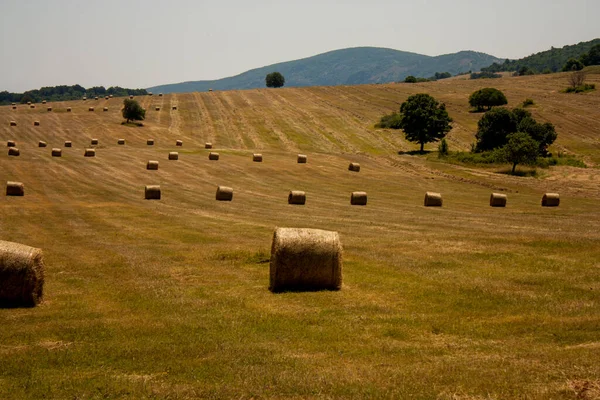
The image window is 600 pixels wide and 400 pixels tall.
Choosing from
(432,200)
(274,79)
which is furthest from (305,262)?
(274,79)

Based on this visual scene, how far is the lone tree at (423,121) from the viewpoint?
77875 millimetres

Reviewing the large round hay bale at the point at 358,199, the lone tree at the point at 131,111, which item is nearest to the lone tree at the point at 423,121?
the lone tree at the point at 131,111

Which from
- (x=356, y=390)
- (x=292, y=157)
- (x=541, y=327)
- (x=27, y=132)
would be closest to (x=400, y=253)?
(x=541, y=327)

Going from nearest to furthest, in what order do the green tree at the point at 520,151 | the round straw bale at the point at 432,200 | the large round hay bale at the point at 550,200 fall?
the round straw bale at the point at 432,200 < the large round hay bale at the point at 550,200 < the green tree at the point at 520,151

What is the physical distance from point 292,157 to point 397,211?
106 feet

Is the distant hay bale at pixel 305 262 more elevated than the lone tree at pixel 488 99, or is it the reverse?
the lone tree at pixel 488 99

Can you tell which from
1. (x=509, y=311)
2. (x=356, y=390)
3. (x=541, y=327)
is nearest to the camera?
(x=356, y=390)

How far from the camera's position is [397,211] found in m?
34.7

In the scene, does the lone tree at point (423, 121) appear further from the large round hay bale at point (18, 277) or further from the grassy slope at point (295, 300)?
the large round hay bale at point (18, 277)

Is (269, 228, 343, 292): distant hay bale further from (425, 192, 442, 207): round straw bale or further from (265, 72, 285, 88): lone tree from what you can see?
(265, 72, 285, 88): lone tree

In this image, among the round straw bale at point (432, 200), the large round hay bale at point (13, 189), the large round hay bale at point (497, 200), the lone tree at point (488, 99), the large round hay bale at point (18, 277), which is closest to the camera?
the large round hay bale at point (18, 277)

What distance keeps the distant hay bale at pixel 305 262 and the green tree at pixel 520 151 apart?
4905 cm

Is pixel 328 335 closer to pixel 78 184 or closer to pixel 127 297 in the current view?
pixel 127 297

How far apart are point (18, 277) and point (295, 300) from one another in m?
6.95
